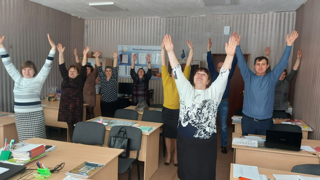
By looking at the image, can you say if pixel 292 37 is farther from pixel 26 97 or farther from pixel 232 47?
pixel 26 97

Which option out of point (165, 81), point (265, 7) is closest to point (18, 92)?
point (165, 81)

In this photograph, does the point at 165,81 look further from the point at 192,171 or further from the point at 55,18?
the point at 55,18

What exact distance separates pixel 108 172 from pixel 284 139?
6.02ft

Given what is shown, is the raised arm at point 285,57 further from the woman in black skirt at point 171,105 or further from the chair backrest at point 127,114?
the chair backrest at point 127,114

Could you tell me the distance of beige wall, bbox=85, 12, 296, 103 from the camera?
17.8 feet

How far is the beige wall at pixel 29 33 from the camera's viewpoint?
459 cm

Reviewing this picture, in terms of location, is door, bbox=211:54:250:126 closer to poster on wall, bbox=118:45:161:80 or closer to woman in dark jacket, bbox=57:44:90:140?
poster on wall, bbox=118:45:161:80

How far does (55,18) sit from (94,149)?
4.78 m

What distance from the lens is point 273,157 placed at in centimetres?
235

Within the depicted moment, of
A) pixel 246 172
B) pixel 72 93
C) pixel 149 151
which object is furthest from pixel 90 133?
pixel 246 172

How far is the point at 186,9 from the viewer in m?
5.38

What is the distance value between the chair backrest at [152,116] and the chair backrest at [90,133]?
1093 mm

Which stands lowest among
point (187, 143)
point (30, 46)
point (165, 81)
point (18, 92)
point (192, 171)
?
point (192, 171)

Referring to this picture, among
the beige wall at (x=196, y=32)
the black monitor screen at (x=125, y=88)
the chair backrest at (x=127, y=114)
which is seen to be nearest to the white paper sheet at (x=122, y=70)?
the beige wall at (x=196, y=32)
